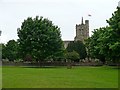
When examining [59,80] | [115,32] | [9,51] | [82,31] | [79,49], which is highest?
[82,31]

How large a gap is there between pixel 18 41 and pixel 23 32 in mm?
2308

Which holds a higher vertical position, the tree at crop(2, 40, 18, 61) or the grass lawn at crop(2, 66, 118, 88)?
the tree at crop(2, 40, 18, 61)

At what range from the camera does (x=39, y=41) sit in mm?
80062

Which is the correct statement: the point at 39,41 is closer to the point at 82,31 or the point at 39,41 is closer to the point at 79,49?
the point at 79,49

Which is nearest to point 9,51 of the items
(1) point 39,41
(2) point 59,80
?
(1) point 39,41

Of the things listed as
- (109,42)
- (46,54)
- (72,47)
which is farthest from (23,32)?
(72,47)

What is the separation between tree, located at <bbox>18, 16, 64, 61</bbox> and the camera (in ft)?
259

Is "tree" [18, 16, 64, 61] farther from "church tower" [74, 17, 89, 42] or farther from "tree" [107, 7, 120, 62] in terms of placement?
"church tower" [74, 17, 89, 42]

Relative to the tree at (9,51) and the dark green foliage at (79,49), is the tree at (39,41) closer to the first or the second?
the tree at (9,51)

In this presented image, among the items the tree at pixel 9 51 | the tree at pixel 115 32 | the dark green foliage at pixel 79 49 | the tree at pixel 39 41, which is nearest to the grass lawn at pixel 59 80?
the tree at pixel 115 32

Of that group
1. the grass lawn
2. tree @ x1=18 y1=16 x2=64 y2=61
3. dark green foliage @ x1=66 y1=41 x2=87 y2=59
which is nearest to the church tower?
dark green foliage @ x1=66 y1=41 x2=87 y2=59

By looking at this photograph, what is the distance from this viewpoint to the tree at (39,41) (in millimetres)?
79062

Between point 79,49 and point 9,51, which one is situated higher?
point 79,49

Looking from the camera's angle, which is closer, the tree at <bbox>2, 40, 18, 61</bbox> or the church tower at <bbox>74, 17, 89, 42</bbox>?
the tree at <bbox>2, 40, 18, 61</bbox>
